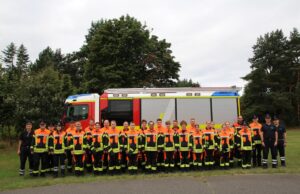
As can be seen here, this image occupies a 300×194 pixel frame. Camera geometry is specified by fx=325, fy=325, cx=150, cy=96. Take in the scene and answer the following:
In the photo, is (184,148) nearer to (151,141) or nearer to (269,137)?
(151,141)

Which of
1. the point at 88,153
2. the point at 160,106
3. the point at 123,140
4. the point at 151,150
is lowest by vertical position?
the point at 88,153

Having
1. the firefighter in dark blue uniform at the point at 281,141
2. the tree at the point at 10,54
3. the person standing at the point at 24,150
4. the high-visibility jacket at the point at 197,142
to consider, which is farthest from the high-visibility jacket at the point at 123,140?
the tree at the point at 10,54

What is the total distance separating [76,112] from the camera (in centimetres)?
1552

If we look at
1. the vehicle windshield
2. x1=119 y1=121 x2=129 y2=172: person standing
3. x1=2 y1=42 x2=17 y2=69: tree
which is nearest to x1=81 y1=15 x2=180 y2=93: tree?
the vehicle windshield

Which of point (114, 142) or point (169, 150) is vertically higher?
point (114, 142)

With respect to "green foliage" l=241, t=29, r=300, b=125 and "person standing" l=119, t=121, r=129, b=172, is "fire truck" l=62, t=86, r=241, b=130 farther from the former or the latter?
"green foliage" l=241, t=29, r=300, b=125

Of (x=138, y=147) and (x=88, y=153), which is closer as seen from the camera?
(x=138, y=147)

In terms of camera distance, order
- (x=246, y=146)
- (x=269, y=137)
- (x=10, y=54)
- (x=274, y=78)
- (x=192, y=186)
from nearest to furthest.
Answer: (x=192, y=186) → (x=246, y=146) → (x=269, y=137) → (x=274, y=78) → (x=10, y=54)

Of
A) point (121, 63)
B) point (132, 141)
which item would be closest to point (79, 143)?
point (132, 141)

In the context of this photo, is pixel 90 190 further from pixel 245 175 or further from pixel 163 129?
pixel 245 175

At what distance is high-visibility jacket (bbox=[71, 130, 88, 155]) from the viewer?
36.6 ft

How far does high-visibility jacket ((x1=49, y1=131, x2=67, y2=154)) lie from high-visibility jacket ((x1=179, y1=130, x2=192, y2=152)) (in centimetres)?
409

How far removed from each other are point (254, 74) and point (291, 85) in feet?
24.8

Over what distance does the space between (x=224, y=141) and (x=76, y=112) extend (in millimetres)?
7293
